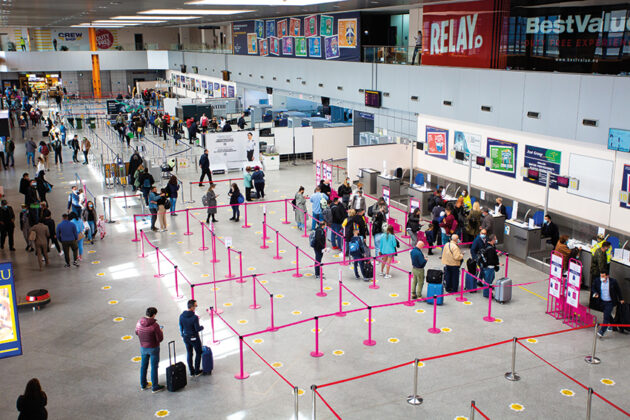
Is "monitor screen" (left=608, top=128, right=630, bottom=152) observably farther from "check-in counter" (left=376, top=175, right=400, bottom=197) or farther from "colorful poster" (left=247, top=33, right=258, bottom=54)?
"colorful poster" (left=247, top=33, right=258, bottom=54)

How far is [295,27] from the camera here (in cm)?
3041

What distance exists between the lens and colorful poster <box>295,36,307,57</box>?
29.7m

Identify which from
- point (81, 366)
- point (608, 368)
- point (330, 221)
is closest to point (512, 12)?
point (330, 221)

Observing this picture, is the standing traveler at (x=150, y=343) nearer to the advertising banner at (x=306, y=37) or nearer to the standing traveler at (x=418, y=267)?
the standing traveler at (x=418, y=267)

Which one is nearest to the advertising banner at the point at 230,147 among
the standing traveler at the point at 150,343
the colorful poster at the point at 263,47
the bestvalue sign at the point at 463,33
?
the bestvalue sign at the point at 463,33

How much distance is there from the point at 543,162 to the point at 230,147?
13.1 meters

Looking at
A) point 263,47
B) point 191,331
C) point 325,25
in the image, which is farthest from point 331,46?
point 191,331

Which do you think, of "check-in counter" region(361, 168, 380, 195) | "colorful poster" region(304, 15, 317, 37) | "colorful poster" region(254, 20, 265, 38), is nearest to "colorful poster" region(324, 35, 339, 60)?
"colorful poster" region(304, 15, 317, 37)

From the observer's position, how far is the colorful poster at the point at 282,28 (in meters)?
31.6

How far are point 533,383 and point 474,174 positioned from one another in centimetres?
1123

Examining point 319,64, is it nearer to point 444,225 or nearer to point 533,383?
point 444,225

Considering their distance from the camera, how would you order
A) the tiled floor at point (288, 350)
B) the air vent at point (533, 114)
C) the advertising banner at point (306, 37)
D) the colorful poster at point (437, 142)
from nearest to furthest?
1. the tiled floor at point (288, 350)
2. the air vent at point (533, 114)
3. the colorful poster at point (437, 142)
4. the advertising banner at point (306, 37)

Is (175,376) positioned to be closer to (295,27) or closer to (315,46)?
(315,46)

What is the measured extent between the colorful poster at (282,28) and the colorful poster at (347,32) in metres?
5.94
